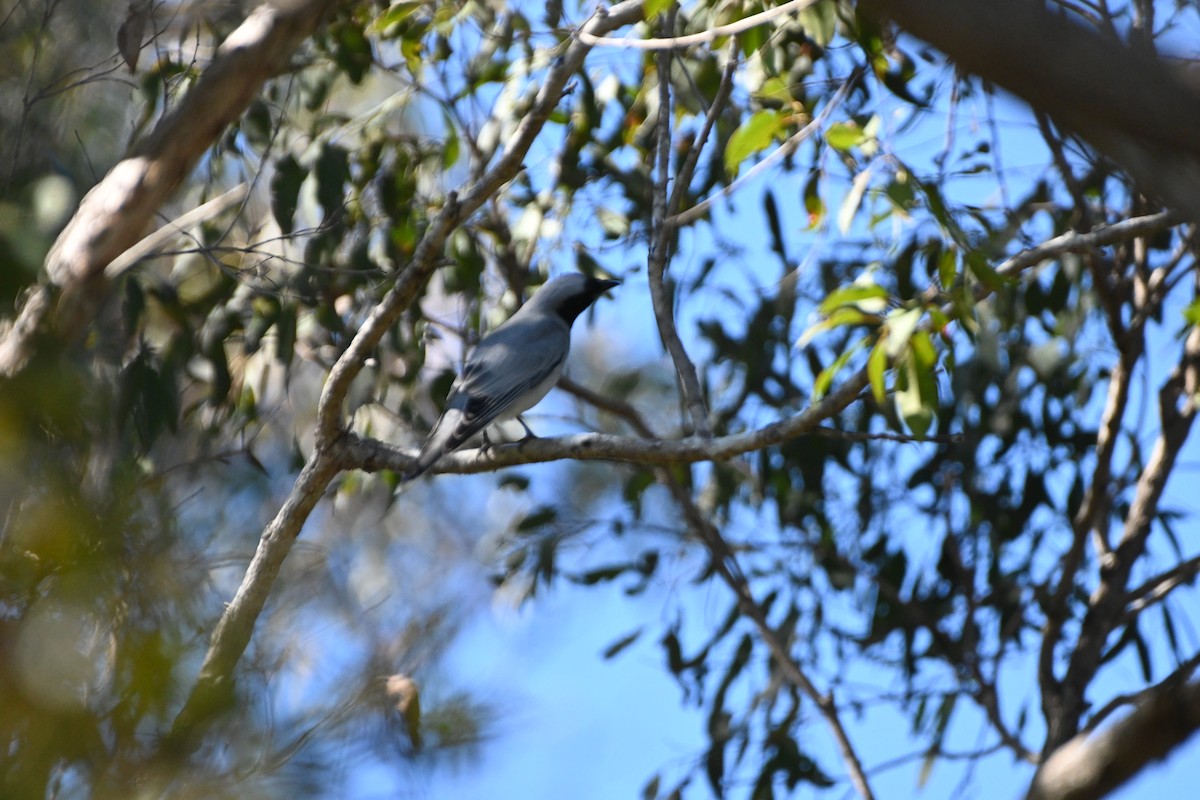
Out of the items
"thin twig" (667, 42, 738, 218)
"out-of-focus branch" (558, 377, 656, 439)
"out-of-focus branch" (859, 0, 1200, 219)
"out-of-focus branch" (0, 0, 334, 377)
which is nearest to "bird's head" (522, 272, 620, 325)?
"out-of-focus branch" (558, 377, 656, 439)

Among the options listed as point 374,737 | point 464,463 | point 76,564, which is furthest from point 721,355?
point 76,564

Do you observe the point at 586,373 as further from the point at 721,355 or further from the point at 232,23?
the point at 232,23

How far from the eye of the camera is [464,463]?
12.7 feet

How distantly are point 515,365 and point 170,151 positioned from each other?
164 centimetres

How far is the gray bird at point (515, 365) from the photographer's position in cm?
441

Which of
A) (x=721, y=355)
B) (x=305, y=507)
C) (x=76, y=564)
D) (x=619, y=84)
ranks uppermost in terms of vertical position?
(x=619, y=84)

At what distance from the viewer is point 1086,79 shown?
3.70 feet

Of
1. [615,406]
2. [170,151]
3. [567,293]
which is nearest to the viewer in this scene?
[170,151]

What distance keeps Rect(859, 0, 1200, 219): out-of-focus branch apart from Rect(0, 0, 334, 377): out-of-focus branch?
2.84m

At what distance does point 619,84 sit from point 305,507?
2897 mm

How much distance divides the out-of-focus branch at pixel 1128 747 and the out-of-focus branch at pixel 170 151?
109 inches

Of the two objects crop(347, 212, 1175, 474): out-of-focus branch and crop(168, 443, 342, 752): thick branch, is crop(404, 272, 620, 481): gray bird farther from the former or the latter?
crop(168, 443, 342, 752): thick branch

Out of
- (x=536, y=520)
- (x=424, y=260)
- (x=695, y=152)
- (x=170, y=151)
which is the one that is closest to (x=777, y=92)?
(x=695, y=152)

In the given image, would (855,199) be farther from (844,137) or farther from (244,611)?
(244,611)
